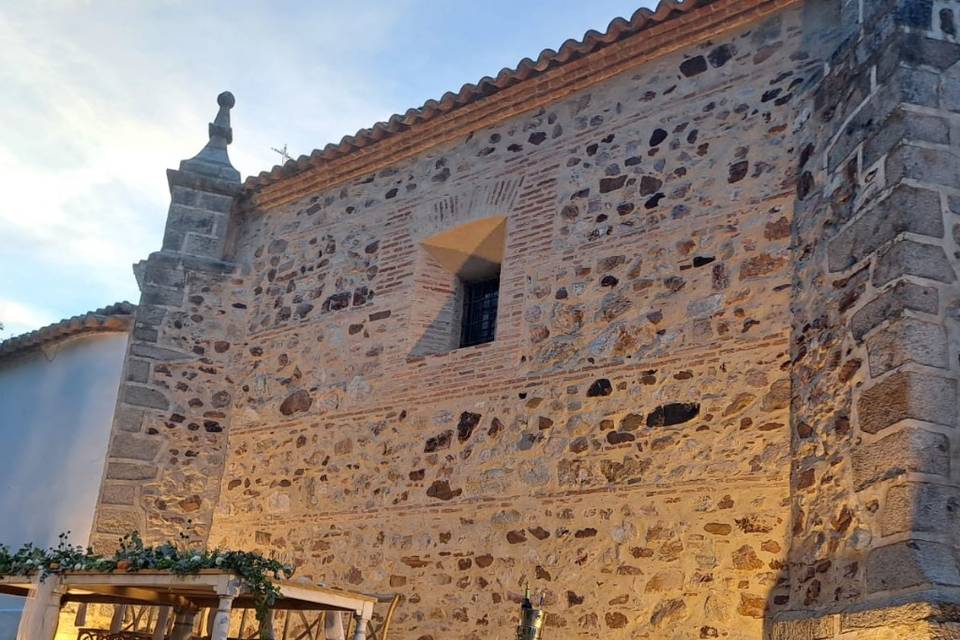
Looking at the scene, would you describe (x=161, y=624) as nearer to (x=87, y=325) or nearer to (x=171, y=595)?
(x=171, y=595)

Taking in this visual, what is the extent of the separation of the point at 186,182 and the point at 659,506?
6149 mm

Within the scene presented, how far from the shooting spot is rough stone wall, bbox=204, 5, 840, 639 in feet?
21.7

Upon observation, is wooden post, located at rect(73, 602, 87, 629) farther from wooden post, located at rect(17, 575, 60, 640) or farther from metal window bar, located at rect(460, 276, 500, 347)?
metal window bar, located at rect(460, 276, 500, 347)

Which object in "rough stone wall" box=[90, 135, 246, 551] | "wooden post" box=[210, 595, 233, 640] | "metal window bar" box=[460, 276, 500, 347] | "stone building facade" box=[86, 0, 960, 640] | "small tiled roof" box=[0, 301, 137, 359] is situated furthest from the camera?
"small tiled roof" box=[0, 301, 137, 359]

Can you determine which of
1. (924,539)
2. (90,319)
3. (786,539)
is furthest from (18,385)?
(924,539)

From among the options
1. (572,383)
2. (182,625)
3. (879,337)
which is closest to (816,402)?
(879,337)

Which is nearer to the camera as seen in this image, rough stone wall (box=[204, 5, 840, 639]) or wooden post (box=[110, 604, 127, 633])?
rough stone wall (box=[204, 5, 840, 639])

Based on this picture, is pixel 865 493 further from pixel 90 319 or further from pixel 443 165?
pixel 90 319

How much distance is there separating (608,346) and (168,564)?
3.19 m

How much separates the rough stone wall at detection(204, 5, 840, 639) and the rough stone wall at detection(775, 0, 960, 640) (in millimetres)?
321

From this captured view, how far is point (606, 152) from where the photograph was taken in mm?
8125

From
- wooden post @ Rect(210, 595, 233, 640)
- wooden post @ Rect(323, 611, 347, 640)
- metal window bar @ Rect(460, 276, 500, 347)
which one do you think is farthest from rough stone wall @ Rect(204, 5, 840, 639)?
wooden post @ Rect(210, 595, 233, 640)

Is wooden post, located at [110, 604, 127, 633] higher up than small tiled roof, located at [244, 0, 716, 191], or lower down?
lower down

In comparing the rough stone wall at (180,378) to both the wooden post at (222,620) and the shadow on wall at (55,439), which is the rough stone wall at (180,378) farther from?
the wooden post at (222,620)
